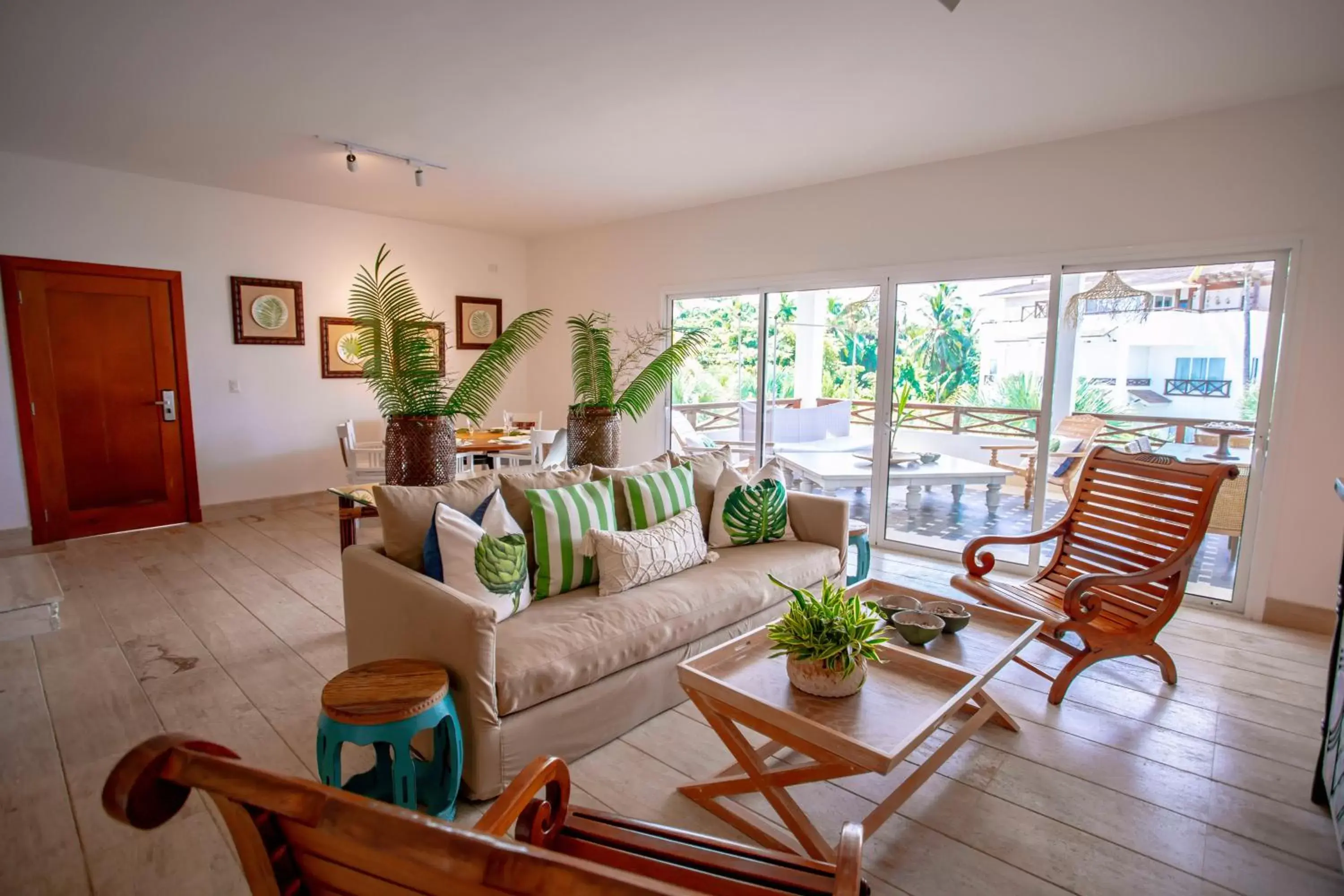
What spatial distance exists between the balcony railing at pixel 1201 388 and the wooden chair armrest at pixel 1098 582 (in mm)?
1648

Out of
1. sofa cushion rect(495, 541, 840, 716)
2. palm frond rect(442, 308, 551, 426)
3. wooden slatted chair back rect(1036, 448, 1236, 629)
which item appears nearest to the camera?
sofa cushion rect(495, 541, 840, 716)

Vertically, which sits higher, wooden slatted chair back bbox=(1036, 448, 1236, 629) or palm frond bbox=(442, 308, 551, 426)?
palm frond bbox=(442, 308, 551, 426)

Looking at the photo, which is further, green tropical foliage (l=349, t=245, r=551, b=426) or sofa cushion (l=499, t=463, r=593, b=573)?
green tropical foliage (l=349, t=245, r=551, b=426)

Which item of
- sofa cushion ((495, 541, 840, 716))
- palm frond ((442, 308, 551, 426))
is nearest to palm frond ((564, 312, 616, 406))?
palm frond ((442, 308, 551, 426))

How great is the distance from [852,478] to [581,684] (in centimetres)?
331

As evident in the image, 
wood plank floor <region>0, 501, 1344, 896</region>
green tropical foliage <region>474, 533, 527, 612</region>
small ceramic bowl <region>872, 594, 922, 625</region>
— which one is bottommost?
wood plank floor <region>0, 501, 1344, 896</region>

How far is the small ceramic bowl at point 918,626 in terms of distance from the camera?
2.15 metres

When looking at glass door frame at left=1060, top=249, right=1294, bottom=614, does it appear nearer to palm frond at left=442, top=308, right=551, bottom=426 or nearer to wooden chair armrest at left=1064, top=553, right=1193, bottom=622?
wooden chair armrest at left=1064, top=553, right=1193, bottom=622

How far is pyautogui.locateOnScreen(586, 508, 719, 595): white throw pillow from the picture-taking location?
2580 mm

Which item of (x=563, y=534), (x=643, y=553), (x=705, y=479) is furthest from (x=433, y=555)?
(x=705, y=479)

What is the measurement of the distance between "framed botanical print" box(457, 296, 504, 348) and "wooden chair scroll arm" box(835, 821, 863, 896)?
253 inches

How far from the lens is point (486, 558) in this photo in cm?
225

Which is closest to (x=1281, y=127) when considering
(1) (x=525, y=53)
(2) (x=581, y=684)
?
(1) (x=525, y=53)

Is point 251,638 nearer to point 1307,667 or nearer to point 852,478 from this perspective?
point 852,478
